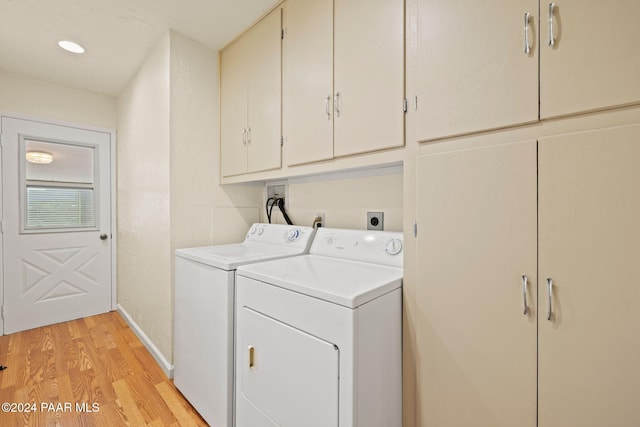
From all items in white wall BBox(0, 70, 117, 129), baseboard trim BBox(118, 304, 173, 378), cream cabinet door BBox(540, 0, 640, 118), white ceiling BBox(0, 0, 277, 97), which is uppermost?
white ceiling BBox(0, 0, 277, 97)

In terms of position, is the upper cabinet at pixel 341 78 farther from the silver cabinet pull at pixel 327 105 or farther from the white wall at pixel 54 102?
the white wall at pixel 54 102

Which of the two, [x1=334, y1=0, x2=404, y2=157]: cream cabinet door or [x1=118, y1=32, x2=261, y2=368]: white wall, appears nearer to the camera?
[x1=334, y1=0, x2=404, y2=157]: cream cabinet door

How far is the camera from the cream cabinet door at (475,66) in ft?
2.83

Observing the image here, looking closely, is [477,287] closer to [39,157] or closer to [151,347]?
[151,347]

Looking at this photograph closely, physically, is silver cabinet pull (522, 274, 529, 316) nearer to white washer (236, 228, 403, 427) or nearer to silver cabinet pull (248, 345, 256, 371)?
white washer (236, 228, 403, 427)

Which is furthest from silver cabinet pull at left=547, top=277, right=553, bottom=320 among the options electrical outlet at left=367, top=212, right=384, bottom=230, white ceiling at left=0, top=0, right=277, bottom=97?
white ceiling at left=0, top=0, right=277, bottom=97

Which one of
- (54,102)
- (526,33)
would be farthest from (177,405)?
(54,102)

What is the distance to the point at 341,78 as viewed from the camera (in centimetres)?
135

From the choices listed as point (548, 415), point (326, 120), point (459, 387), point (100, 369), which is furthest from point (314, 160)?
point (100, 369)

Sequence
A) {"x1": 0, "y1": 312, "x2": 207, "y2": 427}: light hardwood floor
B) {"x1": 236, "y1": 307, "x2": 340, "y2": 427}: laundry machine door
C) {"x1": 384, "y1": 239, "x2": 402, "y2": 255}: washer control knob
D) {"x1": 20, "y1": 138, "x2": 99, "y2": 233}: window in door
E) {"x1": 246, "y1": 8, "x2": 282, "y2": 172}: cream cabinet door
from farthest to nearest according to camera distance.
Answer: {"x1": 20, "y1": 138, "x2": 99, "y2": 233}: window in door → {"x1": 246, "y1": 8, "x2": 282, "y2": 172}: cream cabinet door → {"x1": 0, "y1": 312, "x2": 207, "y2": 427}: light hardwood floor → {"x1": 384, "y1": 239, "x2": 402, "y2": 255}: washer control knob → {"x1": 236, "y1": 307, "x2": 340, "y2": 427}: laundry machine door

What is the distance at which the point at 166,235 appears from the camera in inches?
78.5

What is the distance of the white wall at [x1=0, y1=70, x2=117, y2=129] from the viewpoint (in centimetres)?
262

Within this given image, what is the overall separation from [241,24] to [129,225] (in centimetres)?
220

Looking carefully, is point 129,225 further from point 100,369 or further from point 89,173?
point 100,369
